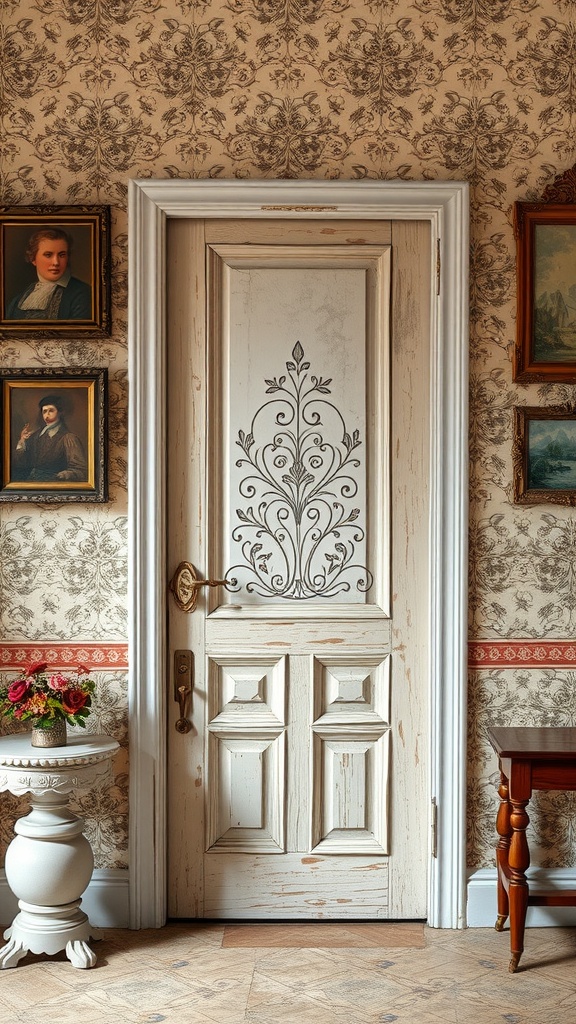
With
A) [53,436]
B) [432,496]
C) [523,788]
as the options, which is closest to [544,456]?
[432,496]

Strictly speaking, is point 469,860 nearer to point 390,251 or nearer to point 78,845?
point 78,845

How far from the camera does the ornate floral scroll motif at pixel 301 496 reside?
10.7 feet

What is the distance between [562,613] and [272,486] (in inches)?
42.1

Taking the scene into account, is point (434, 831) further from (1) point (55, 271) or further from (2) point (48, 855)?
(1) point (55, 271)

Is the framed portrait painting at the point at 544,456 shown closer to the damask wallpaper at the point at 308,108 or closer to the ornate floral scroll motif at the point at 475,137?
the damask wallpaper at the point at 308,108

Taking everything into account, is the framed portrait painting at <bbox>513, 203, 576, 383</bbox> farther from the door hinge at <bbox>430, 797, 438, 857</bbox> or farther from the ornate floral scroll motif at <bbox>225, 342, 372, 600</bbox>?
the door hinge at <bbox>430, 797, 438, 857</bbox>

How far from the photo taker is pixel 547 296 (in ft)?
10.5

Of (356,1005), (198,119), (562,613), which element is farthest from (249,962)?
(198,119)

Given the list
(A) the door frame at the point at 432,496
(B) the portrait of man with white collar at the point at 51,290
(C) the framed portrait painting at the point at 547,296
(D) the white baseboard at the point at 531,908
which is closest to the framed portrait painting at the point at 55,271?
(B) the portrait of man with white collar at the point at 51,290

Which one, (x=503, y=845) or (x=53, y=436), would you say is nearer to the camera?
(x=503, y=845)

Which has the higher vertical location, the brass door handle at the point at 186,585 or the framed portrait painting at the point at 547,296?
the framed portrait painting at the point at 547,296

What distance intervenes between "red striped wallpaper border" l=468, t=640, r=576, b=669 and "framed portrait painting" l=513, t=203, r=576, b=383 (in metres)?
0.88

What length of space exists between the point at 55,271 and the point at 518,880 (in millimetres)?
2419

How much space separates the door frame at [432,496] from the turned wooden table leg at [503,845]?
0.42 ft
